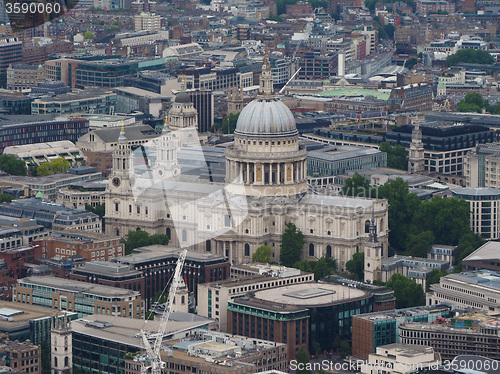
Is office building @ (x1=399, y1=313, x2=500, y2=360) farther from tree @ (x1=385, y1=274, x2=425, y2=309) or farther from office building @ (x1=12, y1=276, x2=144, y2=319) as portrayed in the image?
office building @ (x1=12, y1=276, x2=144, y2=319)

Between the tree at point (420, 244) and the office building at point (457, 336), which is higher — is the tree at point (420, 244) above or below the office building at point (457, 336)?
below

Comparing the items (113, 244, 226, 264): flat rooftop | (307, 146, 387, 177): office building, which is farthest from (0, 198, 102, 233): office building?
(307, 146, 387, 177): office building

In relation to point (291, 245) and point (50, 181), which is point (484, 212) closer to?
point (291, 245)

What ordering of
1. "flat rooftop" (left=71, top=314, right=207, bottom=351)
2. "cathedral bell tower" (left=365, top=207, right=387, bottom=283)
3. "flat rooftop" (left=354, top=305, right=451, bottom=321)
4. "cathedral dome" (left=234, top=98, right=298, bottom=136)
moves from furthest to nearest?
"cathedral dome" (left=234, top=98, right=298, bottom=136)
"cathedral bell tower" (left=365, top=207, right=387, bottom=283)
"flat rooftop" (left=354, top=305, right=451, bottom=321)
"flat rooftop" (left=71, top=314, right=207, bottom=351)

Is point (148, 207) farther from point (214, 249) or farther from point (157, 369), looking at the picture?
point (157, 369)

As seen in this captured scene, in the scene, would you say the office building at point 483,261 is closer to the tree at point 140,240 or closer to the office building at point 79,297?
the tree at point 140,240

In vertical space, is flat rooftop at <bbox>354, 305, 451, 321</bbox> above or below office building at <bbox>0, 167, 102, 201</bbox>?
below

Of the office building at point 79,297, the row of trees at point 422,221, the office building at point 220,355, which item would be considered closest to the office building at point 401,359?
the office building at point 220,355
